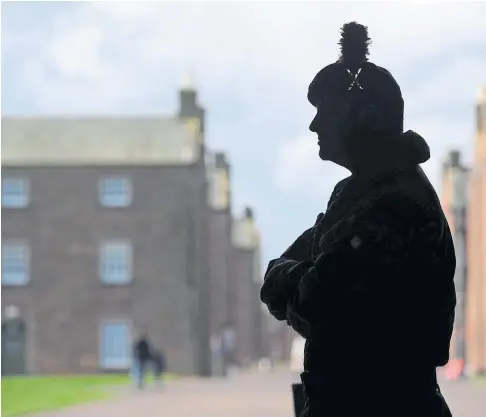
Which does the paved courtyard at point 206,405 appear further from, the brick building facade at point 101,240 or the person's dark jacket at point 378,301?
the person's dark jacket at point 378,301

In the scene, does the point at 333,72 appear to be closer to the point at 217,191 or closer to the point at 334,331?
the point at 334,331

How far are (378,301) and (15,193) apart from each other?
27845 millimetres

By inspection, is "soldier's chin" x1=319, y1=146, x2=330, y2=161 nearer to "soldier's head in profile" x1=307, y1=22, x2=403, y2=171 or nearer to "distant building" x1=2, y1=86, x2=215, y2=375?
"soldier's head in profile" x1=307, y1=22, x2=403, y2=171

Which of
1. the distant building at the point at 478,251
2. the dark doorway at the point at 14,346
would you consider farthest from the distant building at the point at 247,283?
the dark doorway at the point at 14,346

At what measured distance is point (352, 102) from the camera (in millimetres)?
1741

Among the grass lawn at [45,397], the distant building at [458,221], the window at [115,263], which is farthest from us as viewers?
the distant building at [458,221]

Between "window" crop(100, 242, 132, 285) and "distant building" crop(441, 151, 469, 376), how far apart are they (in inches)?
374

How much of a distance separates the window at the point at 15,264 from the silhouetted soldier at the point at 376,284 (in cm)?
2751

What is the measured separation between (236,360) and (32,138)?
12.0 meters

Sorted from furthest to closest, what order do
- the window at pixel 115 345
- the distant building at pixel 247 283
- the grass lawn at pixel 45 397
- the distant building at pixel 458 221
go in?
1. the distant building at pixel 247 283
2. the distant building at pixel 458 221
3. the window at pixel 115 345
4. the grass lawn at pixel 45 397

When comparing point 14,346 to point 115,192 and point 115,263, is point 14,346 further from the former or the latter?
point 115,192

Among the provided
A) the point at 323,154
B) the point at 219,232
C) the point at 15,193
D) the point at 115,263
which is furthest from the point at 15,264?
the point at 323,154

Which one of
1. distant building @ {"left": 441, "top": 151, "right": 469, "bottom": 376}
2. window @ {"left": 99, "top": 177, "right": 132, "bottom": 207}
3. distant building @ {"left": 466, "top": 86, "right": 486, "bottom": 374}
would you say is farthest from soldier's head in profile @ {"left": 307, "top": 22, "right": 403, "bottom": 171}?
distant building @ {"left": 441, "top": 151, "right": 469, "bottom": 376}

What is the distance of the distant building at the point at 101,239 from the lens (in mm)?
28078
